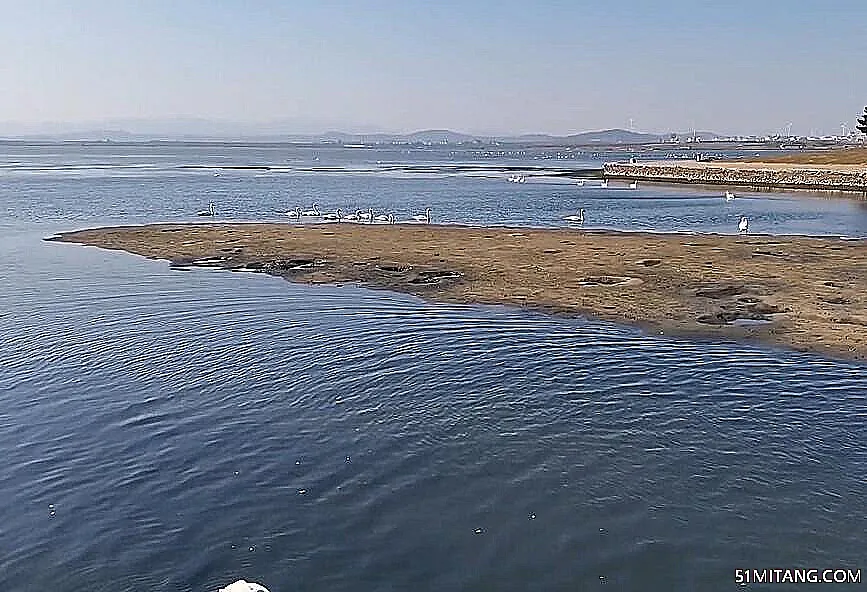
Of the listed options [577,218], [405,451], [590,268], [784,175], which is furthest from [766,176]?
[405,451]

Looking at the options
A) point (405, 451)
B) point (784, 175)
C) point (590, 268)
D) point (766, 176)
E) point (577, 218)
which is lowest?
point (405, 451)

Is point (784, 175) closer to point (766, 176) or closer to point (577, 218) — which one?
point (766, 176)

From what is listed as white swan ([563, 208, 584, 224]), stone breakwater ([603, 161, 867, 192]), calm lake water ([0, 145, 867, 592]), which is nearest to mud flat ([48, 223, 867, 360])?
calm lake water ([0, 145, 867, 592])

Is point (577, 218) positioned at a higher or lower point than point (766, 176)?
lower

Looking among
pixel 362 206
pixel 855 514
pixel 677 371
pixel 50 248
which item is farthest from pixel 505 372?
pixel 362 206

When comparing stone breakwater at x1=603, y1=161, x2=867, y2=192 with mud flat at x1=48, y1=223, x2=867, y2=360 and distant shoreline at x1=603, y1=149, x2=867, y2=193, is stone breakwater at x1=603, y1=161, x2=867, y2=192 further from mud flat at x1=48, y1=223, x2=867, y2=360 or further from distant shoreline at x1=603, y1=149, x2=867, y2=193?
mud flat at x1=48, y1=223, x2=867, y2=360
